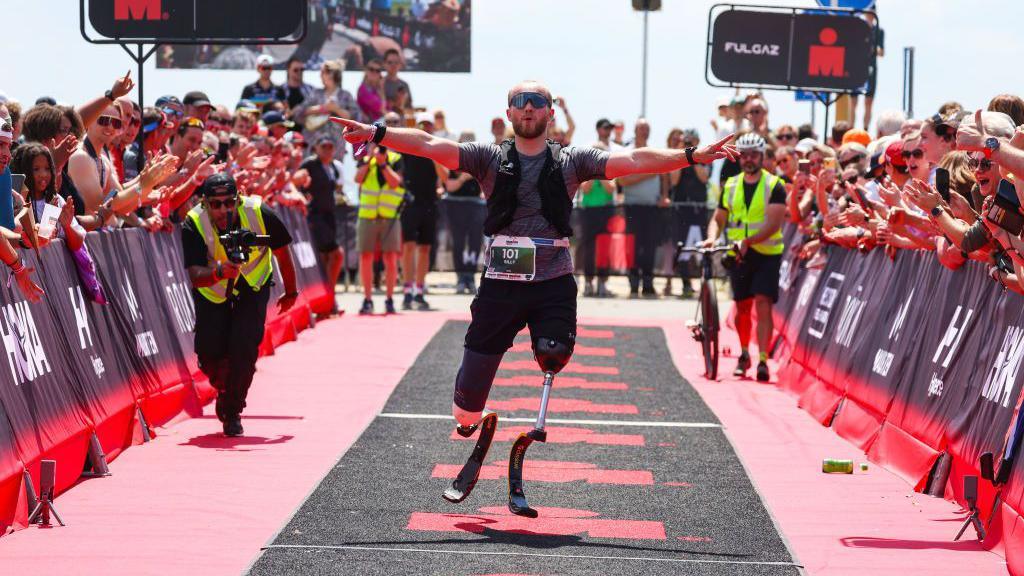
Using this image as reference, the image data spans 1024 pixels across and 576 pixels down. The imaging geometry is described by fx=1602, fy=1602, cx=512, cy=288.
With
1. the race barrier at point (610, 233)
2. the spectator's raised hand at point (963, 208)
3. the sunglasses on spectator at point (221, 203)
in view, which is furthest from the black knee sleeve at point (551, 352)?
the race barrier at point (610, 233)

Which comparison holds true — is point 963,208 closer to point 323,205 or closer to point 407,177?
point 323,205

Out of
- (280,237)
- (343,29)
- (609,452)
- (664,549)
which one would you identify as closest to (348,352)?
(280,237)

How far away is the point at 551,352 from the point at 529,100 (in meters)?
1.31

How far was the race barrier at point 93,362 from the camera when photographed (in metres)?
7.93

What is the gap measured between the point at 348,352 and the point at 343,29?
70.1 ft

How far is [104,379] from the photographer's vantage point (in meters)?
9.81

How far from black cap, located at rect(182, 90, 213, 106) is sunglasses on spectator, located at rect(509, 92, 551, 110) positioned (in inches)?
300

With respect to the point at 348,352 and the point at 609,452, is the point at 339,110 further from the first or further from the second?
the point at 609,452

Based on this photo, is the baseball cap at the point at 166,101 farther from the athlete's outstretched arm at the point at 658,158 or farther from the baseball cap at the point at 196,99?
the athlete's outstretched arm at the point at 658,158

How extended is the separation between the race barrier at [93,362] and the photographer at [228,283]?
467 millimetres

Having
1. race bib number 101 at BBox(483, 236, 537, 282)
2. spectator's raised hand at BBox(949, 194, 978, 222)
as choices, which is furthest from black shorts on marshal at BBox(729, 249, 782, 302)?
race bib number 101 at BBox(483, 236, 537, 282)

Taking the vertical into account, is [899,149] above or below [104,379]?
above

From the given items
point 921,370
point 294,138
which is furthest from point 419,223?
point 921,370

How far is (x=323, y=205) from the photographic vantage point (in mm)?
19797
